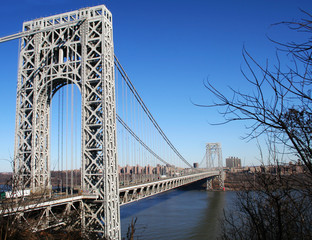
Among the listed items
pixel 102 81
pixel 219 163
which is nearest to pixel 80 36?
pixel 102 81

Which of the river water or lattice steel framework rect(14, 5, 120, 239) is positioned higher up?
lattice steel framework rect(14, 5, 120, 239)

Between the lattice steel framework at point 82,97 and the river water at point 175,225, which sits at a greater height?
the lattice steel framework at point 82,97

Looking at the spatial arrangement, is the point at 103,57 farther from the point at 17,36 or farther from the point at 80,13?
the point at 17,36

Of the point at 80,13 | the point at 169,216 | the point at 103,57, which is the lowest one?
the point at 169,216

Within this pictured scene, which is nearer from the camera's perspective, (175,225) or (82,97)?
(82,97)

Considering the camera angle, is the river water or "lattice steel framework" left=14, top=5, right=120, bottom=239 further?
the river water

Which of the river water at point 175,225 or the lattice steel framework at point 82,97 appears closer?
the lattice steel framework at point 82,97

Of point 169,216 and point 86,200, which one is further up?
point 86,200

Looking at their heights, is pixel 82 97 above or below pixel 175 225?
above
